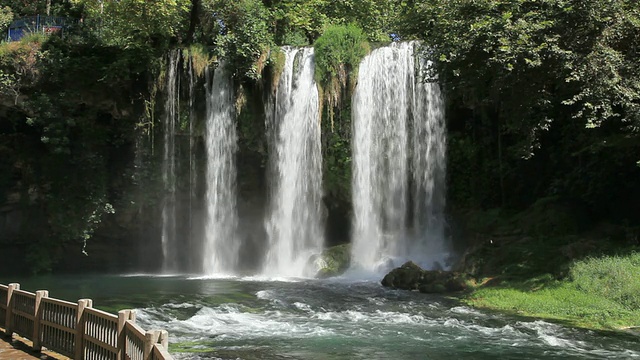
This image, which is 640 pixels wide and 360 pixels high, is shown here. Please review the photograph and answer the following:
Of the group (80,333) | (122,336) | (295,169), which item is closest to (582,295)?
(122,336)

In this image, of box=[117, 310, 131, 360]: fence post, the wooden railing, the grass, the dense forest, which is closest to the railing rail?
the wooden railing

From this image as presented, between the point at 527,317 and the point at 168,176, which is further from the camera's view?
the point at 168,176

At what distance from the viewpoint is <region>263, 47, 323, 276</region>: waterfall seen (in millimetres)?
22062

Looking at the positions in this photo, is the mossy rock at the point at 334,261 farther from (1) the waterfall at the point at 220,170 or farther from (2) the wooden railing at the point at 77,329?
(2) the wooden railing at the point at 77,329

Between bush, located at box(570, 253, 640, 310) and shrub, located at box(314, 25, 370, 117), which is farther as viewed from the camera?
shrub, located at box(314, 25, 370, 117)

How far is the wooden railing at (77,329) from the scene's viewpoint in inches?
242

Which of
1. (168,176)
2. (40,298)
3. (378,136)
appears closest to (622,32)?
(378,136)

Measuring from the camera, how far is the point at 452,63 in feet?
56.6

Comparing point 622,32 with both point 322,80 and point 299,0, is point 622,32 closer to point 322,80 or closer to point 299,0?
point 322,80

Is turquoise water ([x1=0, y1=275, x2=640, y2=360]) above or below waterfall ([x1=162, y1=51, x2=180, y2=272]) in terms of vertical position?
below

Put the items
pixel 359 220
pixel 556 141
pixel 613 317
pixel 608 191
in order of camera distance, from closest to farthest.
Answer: pixel 613 317, pixel 608 191, pixel 556 141, pixel 359 220

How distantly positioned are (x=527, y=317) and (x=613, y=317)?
162 cm

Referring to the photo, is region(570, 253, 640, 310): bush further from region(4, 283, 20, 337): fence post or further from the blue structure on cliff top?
the blue structure on cliff top

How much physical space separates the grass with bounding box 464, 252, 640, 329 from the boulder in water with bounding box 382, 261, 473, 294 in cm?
82
